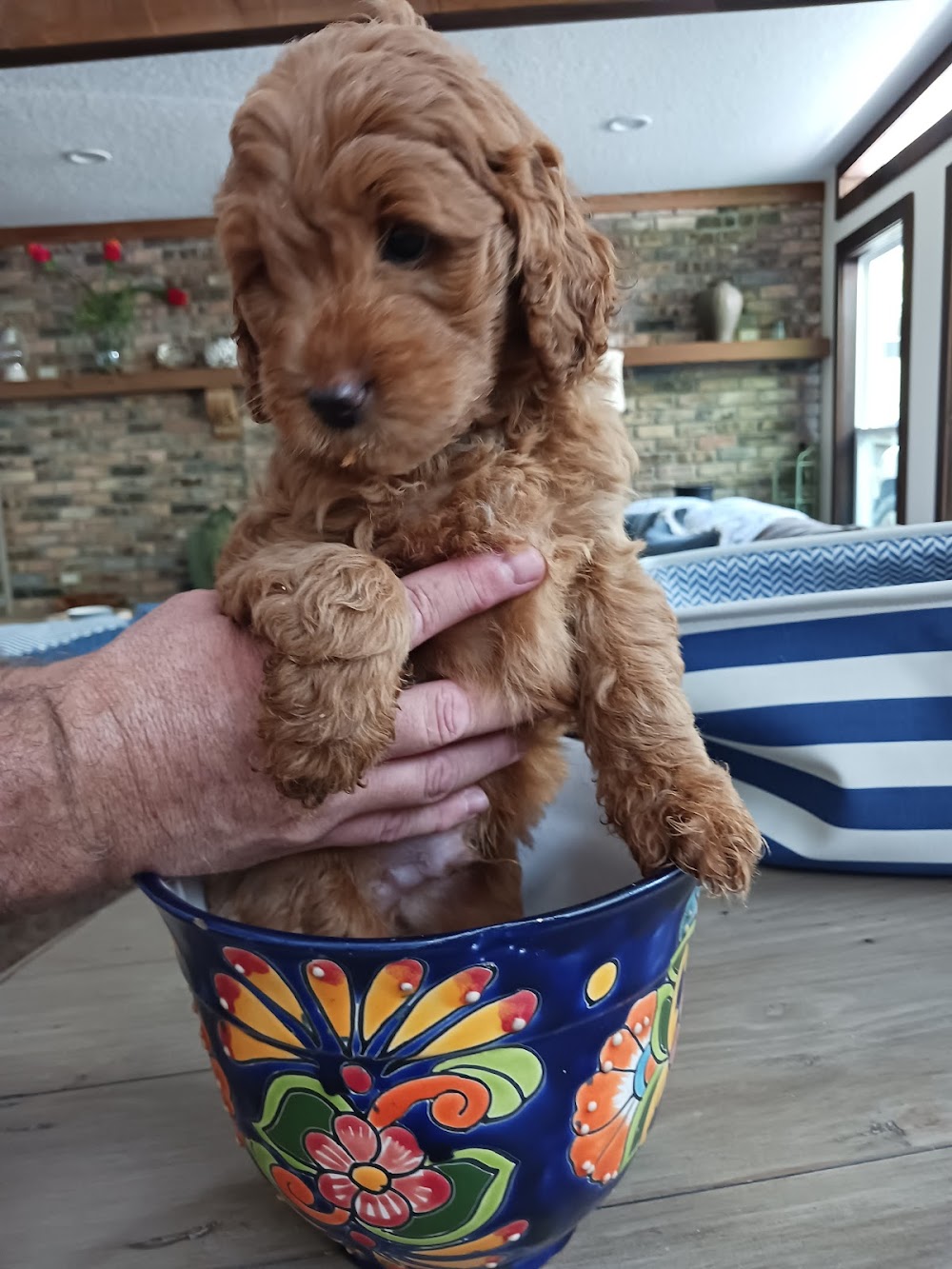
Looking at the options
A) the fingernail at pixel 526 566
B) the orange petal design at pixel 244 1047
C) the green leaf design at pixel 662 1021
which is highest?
the fingernail at pixel 526 566

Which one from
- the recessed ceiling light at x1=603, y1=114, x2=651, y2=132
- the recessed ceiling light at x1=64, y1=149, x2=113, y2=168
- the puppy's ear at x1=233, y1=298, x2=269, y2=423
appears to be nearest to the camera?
the puppy's ear at x1=233, y1=298, x2=269, y2=423

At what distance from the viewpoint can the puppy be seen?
830mm

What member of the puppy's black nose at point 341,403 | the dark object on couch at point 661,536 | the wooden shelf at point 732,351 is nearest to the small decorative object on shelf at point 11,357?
the wooden shelf at point 732,351

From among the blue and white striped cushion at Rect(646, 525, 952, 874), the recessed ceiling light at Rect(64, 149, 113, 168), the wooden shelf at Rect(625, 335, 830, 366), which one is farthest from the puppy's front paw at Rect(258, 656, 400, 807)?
the wooden shelf at Rect(625, 335, 830, 366)

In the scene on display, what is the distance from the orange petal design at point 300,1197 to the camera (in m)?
0.64

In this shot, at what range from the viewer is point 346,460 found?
2.81 ft

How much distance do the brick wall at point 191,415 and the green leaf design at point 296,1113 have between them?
8069mm

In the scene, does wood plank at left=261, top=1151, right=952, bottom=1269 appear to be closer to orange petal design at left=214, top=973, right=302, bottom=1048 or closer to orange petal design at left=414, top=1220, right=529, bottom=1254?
orange petal design at left=414, top=1220, right=529, bottom=1254

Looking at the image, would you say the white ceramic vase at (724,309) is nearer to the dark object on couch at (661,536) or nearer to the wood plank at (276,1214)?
the dark object on couch at (661,536)

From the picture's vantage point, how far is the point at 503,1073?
0.60m

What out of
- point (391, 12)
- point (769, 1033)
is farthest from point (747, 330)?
point (769, 1033)

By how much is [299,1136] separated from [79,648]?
10.0 ft

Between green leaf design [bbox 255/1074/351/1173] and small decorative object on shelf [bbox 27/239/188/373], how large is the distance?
8.65 m

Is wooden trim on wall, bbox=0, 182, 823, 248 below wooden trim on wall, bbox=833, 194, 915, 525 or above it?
above
